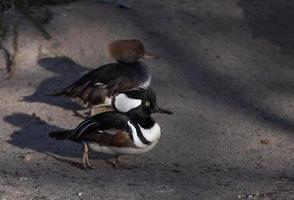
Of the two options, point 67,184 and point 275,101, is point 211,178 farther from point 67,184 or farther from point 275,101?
point 275,101

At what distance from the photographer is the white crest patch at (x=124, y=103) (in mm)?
7457

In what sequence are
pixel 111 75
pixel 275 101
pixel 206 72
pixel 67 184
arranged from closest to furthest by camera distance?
pixel 67 184 < pixel 111 75 < pixel 275 101 < pixel 206 72

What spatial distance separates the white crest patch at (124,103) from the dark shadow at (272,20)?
3.83 m

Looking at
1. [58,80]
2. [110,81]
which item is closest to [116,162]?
[110,81]

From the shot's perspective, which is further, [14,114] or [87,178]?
[14,114]

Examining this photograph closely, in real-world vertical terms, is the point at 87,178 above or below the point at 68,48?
above

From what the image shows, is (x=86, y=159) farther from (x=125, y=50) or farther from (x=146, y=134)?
(x=125, y=50)

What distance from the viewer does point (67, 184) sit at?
6801mm

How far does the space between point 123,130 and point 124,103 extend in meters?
0.35

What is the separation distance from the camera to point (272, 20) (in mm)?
11508

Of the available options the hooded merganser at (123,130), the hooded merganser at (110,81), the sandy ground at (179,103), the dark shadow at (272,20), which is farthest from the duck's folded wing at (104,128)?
the dark shadow at (272,20)

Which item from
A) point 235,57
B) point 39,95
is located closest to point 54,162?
point 39,95

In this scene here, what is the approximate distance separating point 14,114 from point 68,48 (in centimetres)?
194

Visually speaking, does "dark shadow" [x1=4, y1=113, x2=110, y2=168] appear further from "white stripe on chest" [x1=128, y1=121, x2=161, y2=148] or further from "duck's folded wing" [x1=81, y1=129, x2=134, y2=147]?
"white stripe on chest" [x1=128, y1=121, x2=161, y2=148]
